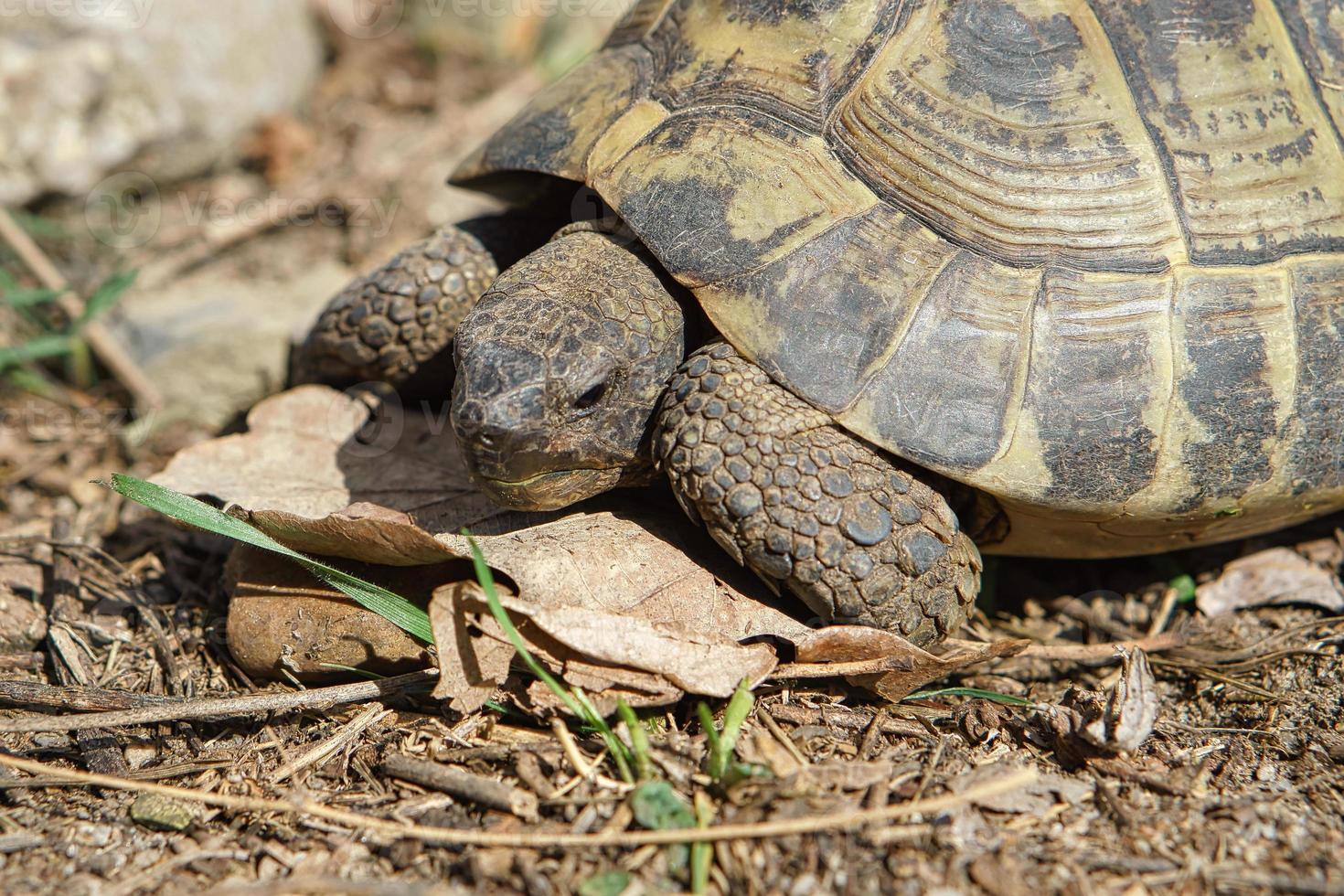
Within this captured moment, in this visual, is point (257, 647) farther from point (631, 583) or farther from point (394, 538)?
point (631, 583)

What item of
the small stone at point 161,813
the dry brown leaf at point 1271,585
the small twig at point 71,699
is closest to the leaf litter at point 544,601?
the small twig at point 71,699

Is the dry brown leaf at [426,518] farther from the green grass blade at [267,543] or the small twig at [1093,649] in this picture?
the small twig at [1093,649]

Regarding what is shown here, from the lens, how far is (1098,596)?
343 centimetres

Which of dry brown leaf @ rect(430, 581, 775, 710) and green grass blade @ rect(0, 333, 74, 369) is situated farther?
green grass blade @ rect(0, 333, 74, 369)

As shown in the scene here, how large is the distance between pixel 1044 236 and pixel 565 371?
4.35 feet

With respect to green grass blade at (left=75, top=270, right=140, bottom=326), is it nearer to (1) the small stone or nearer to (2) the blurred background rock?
(2) the blurred background rock

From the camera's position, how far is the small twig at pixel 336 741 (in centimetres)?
249

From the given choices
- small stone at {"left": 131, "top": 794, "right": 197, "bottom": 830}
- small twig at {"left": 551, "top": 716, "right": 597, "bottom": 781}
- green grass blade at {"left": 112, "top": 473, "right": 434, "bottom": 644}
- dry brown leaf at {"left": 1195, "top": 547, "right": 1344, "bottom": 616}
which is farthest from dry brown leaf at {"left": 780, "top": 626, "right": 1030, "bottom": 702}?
small stone at {"left": 131, "top": 794, "right": 197, "bottom": 830}

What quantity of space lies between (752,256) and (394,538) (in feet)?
3.86

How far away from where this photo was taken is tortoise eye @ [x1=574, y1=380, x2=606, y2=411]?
108 inches

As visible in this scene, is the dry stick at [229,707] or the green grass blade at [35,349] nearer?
the dry stick at [229,707]

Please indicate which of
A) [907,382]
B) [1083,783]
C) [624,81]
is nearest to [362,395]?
[624,81]

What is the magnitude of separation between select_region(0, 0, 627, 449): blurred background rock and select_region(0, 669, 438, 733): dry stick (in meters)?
1.82

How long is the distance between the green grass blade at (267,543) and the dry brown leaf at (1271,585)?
2500 mm
